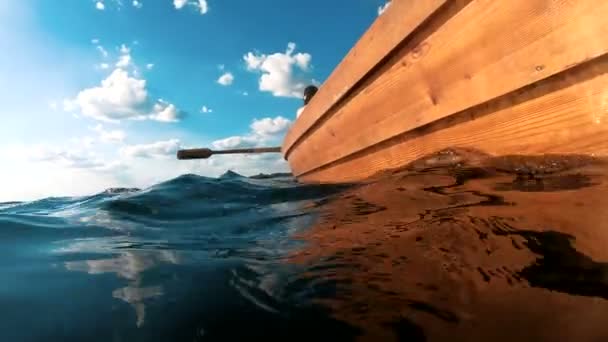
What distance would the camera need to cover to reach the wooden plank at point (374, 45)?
7.45 ft

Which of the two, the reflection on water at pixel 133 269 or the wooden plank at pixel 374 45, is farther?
the wooden plank at pixel 374 45

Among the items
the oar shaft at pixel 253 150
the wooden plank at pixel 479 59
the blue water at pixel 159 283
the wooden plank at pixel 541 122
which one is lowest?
the blue water at pixel 159 283

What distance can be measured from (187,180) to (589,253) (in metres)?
5.33

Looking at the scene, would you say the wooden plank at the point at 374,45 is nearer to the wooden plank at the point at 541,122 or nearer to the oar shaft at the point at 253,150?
the wooden plank at the point at 541,122

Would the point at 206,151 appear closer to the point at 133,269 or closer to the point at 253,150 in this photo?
the point at 253,150

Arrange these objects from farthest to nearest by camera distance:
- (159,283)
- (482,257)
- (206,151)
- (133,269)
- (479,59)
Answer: (206,151) < (479,59) < (133,269) < (159,283) < (482,257)

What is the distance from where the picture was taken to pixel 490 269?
3.74ft

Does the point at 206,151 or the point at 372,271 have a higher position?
the point at 206,151

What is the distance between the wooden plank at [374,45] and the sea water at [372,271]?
33.5 inches

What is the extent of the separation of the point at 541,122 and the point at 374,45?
1.31 metres

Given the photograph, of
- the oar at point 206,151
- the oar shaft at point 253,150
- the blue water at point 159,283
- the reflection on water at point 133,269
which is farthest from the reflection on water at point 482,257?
the oar shaft at point 253,150

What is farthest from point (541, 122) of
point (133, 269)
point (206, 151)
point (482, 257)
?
point (206, 151)

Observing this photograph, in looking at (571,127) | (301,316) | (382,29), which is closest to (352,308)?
(301,316)

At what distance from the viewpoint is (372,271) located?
1322mm
